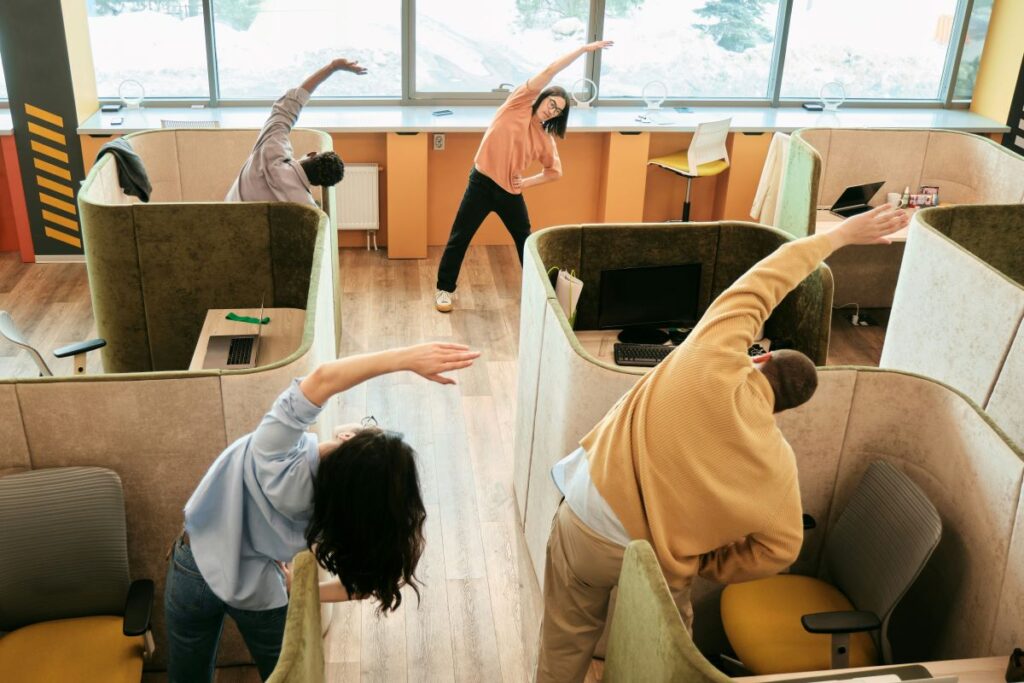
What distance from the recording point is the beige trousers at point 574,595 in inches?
111

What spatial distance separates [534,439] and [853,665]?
1497 mm

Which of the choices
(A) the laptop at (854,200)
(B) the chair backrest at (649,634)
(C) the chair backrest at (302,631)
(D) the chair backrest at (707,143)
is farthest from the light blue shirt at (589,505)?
(D) the chair backrest at (707,143)

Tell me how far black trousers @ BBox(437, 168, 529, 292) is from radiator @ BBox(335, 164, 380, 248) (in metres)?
1.19

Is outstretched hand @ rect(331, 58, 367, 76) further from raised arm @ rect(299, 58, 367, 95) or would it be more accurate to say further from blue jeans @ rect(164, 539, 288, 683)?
blue jeans @ rect(164, 539, 288, 683)

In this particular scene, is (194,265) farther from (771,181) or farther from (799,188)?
(771,181)

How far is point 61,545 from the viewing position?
114 inches

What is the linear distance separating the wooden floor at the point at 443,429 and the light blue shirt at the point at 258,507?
3.57ft

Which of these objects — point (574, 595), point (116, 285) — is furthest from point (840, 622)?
point (116, 285)

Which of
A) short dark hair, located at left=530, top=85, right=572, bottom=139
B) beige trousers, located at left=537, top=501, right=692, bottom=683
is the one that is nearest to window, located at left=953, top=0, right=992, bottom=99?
short dark hair, located at left=530, top=85, right=572, bottom=139

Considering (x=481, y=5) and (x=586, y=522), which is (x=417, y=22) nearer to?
(x=481, y=5)

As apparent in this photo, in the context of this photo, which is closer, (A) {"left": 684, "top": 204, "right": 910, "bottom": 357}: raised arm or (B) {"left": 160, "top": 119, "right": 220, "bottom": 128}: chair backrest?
(A) {"left": 684, "top": 204, "right": 910, "bottom": 357}: raised arm

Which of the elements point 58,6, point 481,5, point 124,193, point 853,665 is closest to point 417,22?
point 481,5

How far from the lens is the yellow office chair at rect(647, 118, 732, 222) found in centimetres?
699

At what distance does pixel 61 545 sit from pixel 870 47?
23.6ft
